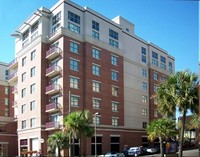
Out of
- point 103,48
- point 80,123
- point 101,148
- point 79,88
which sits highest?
point 103,48

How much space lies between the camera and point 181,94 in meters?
25.3

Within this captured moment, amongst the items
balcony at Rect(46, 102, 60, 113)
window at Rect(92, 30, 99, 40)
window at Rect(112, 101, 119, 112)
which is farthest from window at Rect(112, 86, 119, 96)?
balcony at Rect(46, 102, 60, 113)

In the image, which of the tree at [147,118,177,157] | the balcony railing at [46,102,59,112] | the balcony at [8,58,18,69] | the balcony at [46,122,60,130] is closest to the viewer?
the tree at [147,118,177,157]

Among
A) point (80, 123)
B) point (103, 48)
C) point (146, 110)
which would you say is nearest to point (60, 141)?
point (80, 123)

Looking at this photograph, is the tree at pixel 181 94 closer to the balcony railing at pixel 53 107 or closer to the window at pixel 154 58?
the balcony railing at pixel 53 107

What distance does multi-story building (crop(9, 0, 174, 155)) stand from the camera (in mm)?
44844

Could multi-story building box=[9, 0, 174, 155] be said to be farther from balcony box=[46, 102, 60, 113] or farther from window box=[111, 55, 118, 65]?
window box=[111, 55, 118, 65]

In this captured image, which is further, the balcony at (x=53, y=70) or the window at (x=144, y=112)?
the window at (x=144, y=112)

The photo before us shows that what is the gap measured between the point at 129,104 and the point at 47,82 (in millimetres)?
15420

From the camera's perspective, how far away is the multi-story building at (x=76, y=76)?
44.8m

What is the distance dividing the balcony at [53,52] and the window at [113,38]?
10.2m

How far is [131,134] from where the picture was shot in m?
54.4

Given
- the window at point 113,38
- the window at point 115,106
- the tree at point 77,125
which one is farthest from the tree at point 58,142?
the window at point 113,38

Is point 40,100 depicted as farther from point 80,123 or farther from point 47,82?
point 80,123
